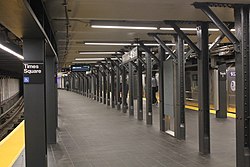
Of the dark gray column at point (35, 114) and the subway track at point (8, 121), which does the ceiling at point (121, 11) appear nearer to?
the dark gray column at point (35, 114)

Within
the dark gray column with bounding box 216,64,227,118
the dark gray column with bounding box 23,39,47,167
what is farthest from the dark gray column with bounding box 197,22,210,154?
the dark gray column with bounding box 216,64,227,118

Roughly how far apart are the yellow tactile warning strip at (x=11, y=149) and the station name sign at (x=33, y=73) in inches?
61.1

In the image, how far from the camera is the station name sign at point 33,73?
4617mm

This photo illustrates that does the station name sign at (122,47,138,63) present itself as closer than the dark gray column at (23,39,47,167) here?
No

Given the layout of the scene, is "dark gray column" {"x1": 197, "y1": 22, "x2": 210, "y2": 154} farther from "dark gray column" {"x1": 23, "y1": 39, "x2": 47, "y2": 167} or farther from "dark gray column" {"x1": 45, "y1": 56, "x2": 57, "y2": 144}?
"dark gray column" {"x1": 45, "y1": 56, "x2": 57, "y2": 144}

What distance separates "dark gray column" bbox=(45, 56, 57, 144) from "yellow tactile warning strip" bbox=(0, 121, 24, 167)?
711mm

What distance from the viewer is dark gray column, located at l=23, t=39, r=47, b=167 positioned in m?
4.65

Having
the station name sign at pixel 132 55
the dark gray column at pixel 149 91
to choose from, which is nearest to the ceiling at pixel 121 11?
the station name sign at pixel 132 55

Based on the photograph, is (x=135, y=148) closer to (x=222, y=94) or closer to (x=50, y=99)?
(x=50, y=99)

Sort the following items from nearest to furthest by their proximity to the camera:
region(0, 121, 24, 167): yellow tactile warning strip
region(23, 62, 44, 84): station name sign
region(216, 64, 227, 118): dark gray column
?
1. region(23, 62, 44, 84): station name sign
2. region(0, 121, 24, 167): yellow tactile warning strip
3. region(216, 64, 227, 118): dark gray column

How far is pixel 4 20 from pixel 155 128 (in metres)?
6.96

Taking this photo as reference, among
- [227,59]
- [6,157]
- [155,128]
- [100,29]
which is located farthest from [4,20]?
[227,59]

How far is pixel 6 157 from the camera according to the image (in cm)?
550

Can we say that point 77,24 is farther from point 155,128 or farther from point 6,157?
point 155,128
